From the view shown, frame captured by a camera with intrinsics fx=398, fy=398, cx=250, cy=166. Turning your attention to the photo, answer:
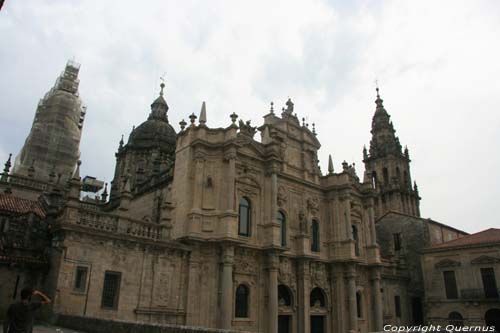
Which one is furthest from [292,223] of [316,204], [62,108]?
[62,108]

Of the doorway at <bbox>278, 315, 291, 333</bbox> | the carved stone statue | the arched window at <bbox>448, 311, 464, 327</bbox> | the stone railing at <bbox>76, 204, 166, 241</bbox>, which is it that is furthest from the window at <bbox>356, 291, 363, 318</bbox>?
the stone railing at <bbox>76, 204, 166, 241</bbox>

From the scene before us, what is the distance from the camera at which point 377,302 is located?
92.5 ft

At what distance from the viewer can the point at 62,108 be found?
124 ft

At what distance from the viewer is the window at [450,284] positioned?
31.3 metres

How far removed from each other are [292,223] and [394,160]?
40.4m

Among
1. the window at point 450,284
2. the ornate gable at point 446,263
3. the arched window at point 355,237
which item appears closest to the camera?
the arched window at point 355,237

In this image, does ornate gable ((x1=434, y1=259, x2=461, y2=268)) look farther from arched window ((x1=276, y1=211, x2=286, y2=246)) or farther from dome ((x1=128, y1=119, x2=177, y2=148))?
dome ((x1=128, y1=119, x2=177, y2=148))

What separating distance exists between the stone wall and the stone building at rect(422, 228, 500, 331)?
2785cm

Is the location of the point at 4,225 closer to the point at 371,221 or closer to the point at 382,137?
the point at 371,221

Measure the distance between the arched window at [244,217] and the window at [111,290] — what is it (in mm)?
7505

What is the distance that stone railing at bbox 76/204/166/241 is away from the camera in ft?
53.2

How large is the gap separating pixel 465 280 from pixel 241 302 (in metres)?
19.7

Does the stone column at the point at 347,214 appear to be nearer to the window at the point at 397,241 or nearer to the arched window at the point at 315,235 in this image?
the arched window at the point at 315,235

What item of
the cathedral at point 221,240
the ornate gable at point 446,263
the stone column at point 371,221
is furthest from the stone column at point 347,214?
the ornate gable at point 446,263
